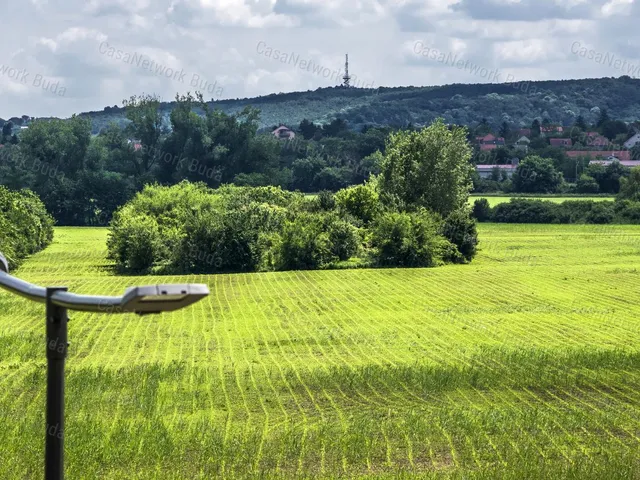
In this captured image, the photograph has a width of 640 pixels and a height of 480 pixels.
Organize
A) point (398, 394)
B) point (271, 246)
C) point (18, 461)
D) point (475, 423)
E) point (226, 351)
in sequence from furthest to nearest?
point (271, 246), point (226, 351), point (398, 394), point (475, 423), point (18, 461)

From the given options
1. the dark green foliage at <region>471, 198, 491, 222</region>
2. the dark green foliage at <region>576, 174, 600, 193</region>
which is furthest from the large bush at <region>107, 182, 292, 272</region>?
the dark green foliage at <region>576, 174, 600, 193</region>

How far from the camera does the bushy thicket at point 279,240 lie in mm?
51969

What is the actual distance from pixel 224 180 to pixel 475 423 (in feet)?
328

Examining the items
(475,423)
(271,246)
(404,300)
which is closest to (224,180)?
(271,246)

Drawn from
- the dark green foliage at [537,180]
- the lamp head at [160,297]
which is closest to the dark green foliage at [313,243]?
the lamp head at [160,297]

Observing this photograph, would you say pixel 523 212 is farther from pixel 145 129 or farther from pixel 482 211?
pixel 145 129

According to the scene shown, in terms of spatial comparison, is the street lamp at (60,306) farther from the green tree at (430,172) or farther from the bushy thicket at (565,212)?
the bushy thicket at (565,212)

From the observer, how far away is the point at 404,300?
39000mm

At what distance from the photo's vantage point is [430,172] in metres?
65.4

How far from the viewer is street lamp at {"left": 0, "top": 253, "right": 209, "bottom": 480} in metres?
4.09

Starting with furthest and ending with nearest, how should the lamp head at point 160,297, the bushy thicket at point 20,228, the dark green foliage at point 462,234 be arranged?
the dark green foliage at point 462,234, the bushy thicket at point 20,228, the lamp head at point 160,297

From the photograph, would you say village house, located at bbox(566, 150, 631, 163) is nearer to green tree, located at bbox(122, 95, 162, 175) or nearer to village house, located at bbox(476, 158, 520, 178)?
village house, located at bbox(476, 158, 520, 178)

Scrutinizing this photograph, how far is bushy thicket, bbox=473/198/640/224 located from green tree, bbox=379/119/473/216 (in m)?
24.9

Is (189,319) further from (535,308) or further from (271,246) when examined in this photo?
(271,246)
